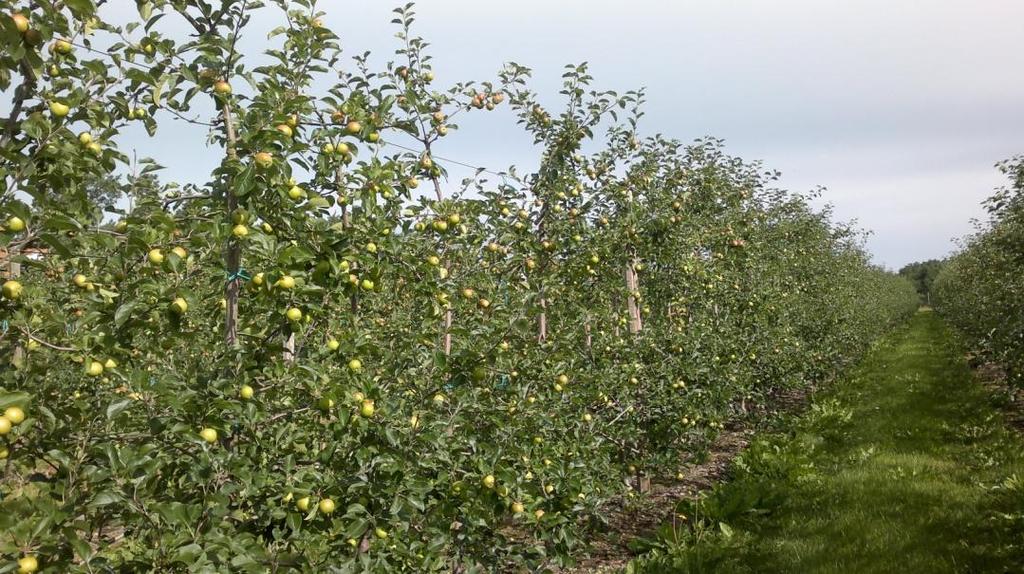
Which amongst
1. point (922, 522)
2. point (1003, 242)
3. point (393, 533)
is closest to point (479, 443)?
point (393, 533)

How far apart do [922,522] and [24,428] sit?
5802 mm

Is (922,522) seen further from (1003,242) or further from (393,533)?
(1003,242)

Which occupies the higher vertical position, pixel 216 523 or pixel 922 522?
pixel 216 523

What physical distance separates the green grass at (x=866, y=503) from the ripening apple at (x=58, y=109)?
4419 millimetres

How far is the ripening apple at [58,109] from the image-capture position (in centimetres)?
190

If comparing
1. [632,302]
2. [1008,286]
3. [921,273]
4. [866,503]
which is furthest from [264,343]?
[921,273]

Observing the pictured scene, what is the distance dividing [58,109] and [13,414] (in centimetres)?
94

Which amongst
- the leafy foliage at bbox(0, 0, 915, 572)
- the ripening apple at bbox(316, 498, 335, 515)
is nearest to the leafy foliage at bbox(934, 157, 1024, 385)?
the leafy foliage at bbox(0, 0, 915, 572)

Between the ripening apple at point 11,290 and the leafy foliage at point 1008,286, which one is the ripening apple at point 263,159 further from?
the leafy foliage at point 1008,286

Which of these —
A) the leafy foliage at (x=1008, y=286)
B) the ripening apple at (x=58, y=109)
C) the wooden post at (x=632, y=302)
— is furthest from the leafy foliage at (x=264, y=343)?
the leafy foliage at (x=1008, y=286)

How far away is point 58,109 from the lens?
1.91 m

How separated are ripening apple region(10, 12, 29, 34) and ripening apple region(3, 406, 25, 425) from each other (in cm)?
102

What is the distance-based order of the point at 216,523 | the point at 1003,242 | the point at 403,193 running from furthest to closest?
1. the point at 1003,242
2. the point at 403,193
3. the point at 216,523

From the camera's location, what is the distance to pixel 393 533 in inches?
107
